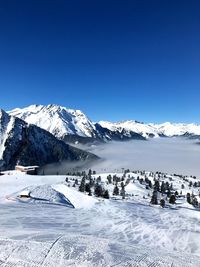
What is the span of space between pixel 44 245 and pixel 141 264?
1129 centimetres

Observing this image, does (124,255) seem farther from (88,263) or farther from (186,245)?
(186,245)

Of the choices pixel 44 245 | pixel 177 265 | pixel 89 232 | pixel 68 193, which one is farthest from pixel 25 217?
pixel 68 193

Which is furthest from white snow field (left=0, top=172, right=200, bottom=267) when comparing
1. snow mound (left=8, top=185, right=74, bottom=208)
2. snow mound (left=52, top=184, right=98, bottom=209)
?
snow mound (left=52, top=184, right=98, bottom=209)

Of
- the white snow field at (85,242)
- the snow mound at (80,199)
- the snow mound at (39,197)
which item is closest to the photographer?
the white snow field at (85,242)

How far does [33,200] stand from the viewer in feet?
280

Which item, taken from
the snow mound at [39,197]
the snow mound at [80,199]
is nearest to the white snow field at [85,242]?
the snow mound at [39,197]

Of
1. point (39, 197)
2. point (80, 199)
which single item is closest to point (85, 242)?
point (39, 197)

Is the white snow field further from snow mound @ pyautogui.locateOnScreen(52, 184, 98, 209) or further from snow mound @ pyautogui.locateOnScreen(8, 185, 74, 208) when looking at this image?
snow mound @ pyautogui.locateOnScreen(52, 184, 98, 209)

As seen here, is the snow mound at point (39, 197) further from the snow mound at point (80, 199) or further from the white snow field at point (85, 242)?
the white snow field at point (85, 242)

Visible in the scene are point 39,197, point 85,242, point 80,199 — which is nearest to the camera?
point 85,242

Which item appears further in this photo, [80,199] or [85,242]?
[80,199]

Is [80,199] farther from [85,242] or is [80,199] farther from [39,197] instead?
[85,242]

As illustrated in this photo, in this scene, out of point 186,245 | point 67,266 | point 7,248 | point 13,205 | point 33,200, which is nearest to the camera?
point 67,266

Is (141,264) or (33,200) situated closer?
(141,264)
